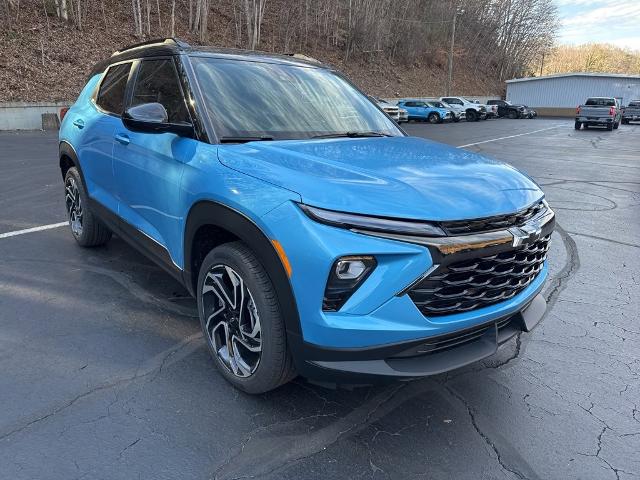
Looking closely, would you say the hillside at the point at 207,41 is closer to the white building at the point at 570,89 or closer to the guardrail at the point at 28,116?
the guardrail at the point at 28,116

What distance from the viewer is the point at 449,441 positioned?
2424 mm

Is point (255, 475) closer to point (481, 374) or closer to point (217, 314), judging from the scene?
point (217, 314)

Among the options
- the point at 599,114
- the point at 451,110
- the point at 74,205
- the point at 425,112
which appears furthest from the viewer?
the point at 451,110

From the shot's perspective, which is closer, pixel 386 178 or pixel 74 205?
pixel 386 178

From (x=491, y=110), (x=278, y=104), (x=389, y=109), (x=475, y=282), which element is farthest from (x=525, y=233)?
(x=491, y=110)

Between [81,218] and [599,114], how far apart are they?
31.4m

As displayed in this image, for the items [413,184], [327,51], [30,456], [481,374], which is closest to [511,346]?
[481,374]

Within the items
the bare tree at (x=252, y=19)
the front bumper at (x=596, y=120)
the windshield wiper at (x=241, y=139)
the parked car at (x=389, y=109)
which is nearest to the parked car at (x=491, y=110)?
the front bumper at (x=596, y=120)

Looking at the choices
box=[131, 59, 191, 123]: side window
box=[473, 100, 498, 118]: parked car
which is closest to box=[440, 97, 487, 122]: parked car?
box=[473, 100, 498, 118]: parked car

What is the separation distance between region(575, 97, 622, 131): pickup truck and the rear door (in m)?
31.4

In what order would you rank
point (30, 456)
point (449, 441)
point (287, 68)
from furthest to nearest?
point (287, 68), point (449, 441), point (30, 456)

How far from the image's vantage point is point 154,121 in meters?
2.91

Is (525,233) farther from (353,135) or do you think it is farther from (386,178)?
(353,135)

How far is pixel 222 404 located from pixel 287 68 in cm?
247
